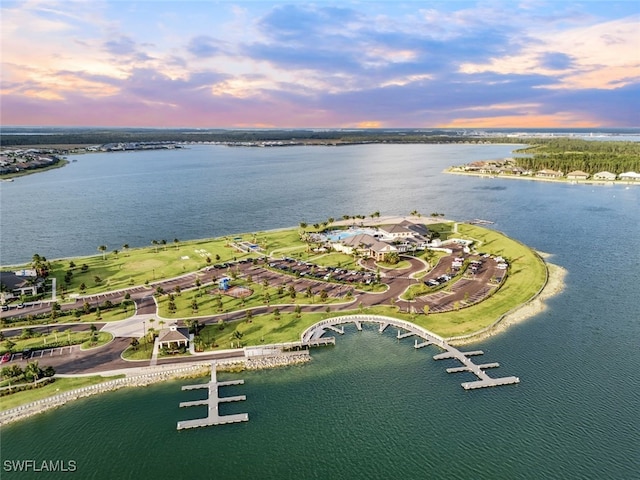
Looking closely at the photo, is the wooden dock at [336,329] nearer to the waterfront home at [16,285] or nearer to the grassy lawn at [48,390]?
the grassy lawn at [48,390]

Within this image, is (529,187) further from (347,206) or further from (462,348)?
(462,348)

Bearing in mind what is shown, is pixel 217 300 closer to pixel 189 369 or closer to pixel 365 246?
pixel 189 369

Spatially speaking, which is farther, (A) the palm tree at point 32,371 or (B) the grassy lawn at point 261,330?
(B) the grassy lawn at point 261,330

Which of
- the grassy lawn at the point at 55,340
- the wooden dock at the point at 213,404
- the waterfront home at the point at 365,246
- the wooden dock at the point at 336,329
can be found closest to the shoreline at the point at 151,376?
the wooden dock at the point at 213,404

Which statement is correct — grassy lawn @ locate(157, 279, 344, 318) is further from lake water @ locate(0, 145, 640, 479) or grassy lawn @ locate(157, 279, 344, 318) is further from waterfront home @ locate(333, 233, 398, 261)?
waterfront home @ locate(333, 233, 398, 261)

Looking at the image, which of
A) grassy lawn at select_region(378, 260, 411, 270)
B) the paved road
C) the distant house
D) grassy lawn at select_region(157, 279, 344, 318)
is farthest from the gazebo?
the distant house

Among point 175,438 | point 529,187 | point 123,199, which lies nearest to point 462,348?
point 175,438

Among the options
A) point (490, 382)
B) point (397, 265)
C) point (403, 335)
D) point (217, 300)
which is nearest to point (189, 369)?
point (217, 300)
